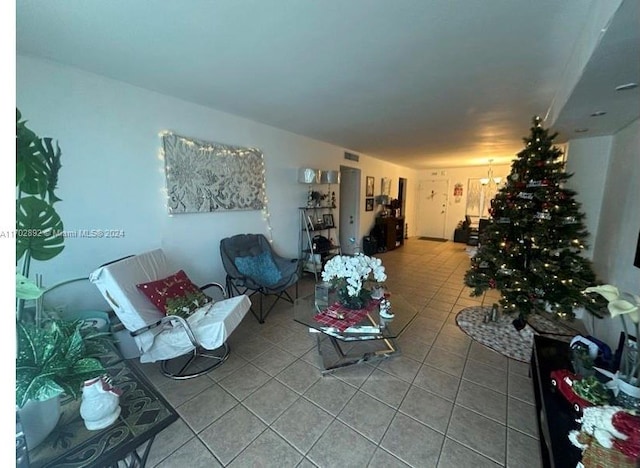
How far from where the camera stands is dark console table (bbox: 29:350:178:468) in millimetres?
992

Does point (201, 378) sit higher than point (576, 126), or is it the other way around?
point (576, 126)

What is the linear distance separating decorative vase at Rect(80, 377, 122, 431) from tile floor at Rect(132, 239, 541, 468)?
20.7 inches

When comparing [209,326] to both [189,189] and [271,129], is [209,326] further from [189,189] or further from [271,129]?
[271,129]

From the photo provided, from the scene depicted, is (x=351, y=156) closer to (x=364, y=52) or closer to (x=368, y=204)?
(x=368, y=204)

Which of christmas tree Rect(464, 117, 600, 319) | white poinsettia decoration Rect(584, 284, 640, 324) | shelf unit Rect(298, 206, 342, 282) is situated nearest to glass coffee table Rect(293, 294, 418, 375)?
christmas tree Rect(464, 117, 600, 319)

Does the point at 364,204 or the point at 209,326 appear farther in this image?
the point at 364,204

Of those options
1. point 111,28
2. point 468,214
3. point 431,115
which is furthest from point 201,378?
point 468,214

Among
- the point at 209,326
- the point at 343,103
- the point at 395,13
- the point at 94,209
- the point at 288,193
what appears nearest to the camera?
the point at 395,13

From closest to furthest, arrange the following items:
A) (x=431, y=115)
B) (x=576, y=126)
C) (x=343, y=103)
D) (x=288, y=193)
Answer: (x=576, y=126), (x=343, y=103), (x=431, y=115), (x=288, y=193)

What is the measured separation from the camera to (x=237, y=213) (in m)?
3.49

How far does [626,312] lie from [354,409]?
1.52 m

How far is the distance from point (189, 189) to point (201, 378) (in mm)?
1929

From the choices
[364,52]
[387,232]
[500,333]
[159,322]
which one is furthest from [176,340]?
[387,232]

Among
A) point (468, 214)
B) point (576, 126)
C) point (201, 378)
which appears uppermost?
point (576, 126)
